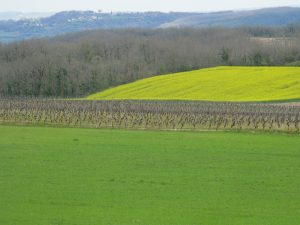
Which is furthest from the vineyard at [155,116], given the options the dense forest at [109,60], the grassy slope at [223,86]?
the dense forest at [109,60]

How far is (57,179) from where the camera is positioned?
20312 millimetres

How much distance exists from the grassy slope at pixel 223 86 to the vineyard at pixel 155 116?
1028 centimetres

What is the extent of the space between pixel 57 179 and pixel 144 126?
21.0m

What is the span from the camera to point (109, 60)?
11350cm

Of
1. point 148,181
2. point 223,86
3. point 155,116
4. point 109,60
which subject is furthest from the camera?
point 109,60

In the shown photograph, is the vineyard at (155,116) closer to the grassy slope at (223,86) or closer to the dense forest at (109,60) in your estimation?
the grassy slope at (223,86)

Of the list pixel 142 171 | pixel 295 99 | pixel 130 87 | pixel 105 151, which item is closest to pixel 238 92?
pixel 295 99

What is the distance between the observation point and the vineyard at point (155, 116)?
1574 inches

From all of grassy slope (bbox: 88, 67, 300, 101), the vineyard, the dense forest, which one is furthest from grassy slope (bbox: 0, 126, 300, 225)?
the dense forest

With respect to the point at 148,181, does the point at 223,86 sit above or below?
below

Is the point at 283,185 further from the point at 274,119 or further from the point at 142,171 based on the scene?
the point at 274,119

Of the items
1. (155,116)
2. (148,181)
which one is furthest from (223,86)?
(148,181)

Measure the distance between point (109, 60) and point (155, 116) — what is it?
232 feet

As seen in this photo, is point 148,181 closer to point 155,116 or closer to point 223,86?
point 155,116
